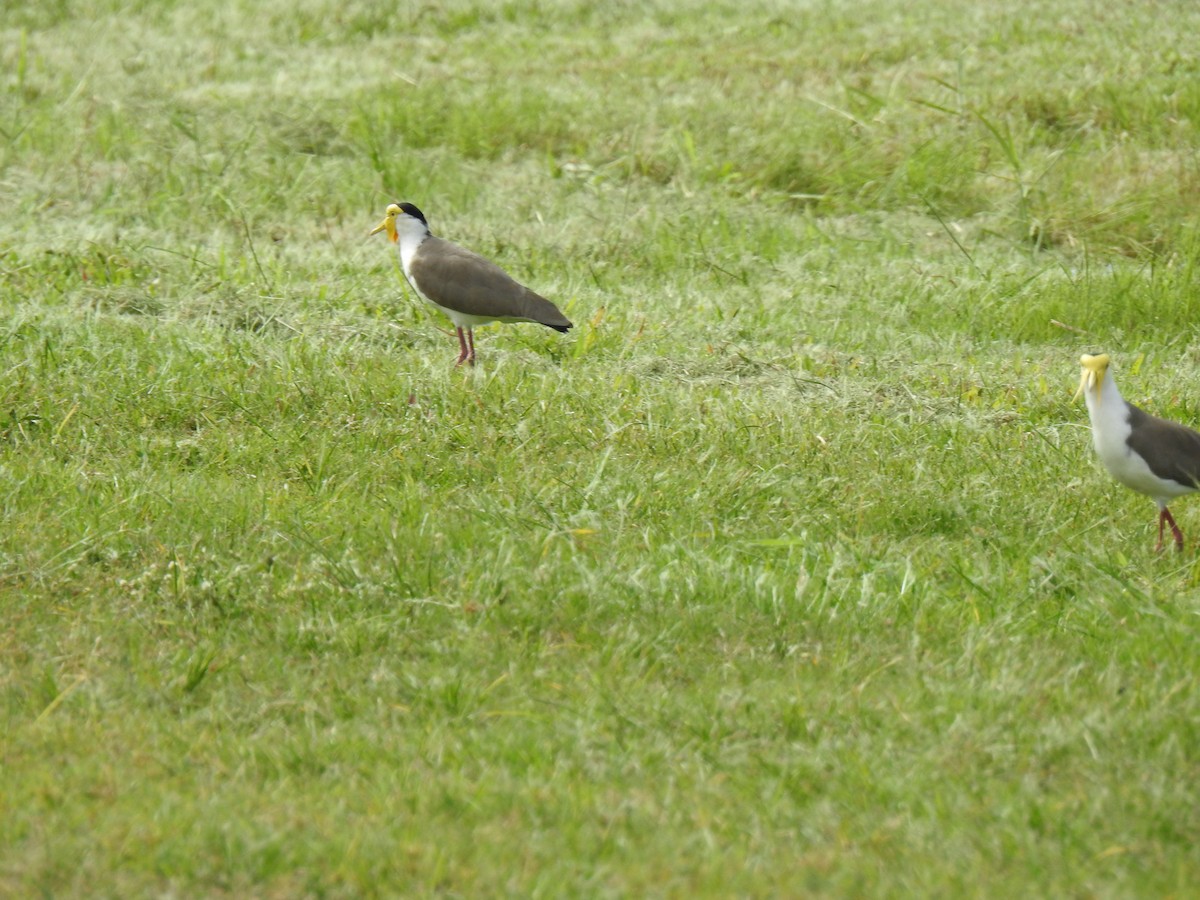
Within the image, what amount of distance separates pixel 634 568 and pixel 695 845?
151 centimetres

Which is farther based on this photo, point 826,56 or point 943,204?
point 826,56

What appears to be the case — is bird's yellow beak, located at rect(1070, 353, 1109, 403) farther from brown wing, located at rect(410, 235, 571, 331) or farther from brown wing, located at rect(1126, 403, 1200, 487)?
brown wing, located at rect(410, 235, 571, 331)

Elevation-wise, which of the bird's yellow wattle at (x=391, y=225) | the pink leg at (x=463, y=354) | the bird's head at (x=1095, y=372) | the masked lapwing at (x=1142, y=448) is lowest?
the pink leg at (x=463, y=354)

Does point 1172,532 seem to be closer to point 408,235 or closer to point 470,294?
point 470,294

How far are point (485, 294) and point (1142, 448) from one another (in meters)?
3.29

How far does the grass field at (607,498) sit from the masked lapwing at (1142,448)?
0.26 metres

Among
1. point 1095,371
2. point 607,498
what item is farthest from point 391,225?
point 1095,371

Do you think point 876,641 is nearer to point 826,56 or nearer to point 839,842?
point 839,842

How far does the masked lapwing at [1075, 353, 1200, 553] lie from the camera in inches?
206

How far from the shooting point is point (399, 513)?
541 centimetres

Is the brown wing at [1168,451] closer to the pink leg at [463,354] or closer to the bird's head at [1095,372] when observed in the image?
the bird's head at [1095,372]

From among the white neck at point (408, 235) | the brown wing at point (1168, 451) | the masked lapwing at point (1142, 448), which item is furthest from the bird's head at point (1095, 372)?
the white neck at point (408, 235)

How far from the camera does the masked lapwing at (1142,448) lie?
5230 mm

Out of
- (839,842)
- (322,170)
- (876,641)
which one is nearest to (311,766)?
(839,842)
